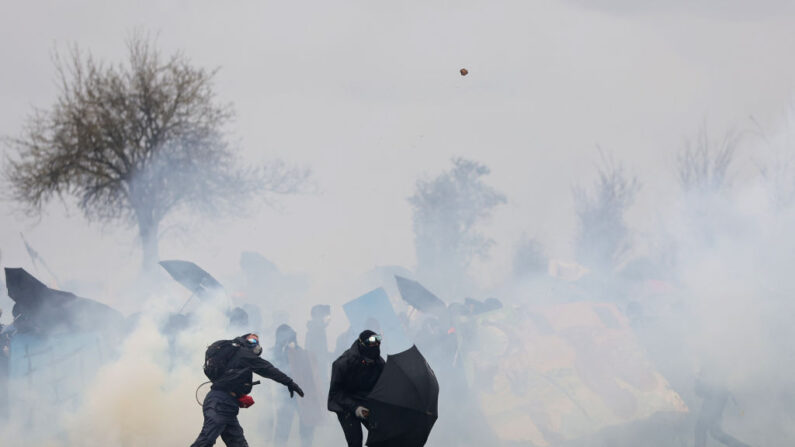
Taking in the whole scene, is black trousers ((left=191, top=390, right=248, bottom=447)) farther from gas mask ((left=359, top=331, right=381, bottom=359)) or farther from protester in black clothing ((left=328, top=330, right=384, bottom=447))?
gas mask ((left=359, top=331, right=381, bottom=359))

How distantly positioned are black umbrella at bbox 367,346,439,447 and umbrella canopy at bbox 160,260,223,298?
6031mm

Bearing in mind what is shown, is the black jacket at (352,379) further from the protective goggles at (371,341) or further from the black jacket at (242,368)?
the black jacket at (242,368)

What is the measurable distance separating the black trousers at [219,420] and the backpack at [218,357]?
216 millimetres

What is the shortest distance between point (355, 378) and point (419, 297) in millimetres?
6758

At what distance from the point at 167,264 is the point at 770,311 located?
39.9 feet

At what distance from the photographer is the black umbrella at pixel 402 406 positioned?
7.16 m

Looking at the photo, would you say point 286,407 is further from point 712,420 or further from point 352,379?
point 712,420

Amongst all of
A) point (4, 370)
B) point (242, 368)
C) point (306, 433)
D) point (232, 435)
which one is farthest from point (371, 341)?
point (4, 370)

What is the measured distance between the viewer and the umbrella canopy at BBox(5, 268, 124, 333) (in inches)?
426

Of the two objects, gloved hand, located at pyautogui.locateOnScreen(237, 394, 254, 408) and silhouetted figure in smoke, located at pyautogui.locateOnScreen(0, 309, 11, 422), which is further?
silhouetted figure in smoke, located at pyautogui.locateOnScreen(0, 309, 11, 422)

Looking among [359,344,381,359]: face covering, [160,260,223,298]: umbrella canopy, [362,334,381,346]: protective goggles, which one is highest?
[160,260,223,298]: umbrella canopy

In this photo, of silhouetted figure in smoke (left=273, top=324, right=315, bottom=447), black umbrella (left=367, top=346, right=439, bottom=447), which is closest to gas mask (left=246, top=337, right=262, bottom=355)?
black umbrella (left=367, top=346, right=439, bottom=447)

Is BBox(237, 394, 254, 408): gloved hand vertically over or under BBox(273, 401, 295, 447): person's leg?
over

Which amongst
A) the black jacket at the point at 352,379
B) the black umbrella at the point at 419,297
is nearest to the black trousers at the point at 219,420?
the black jacket at the point at 352,379
